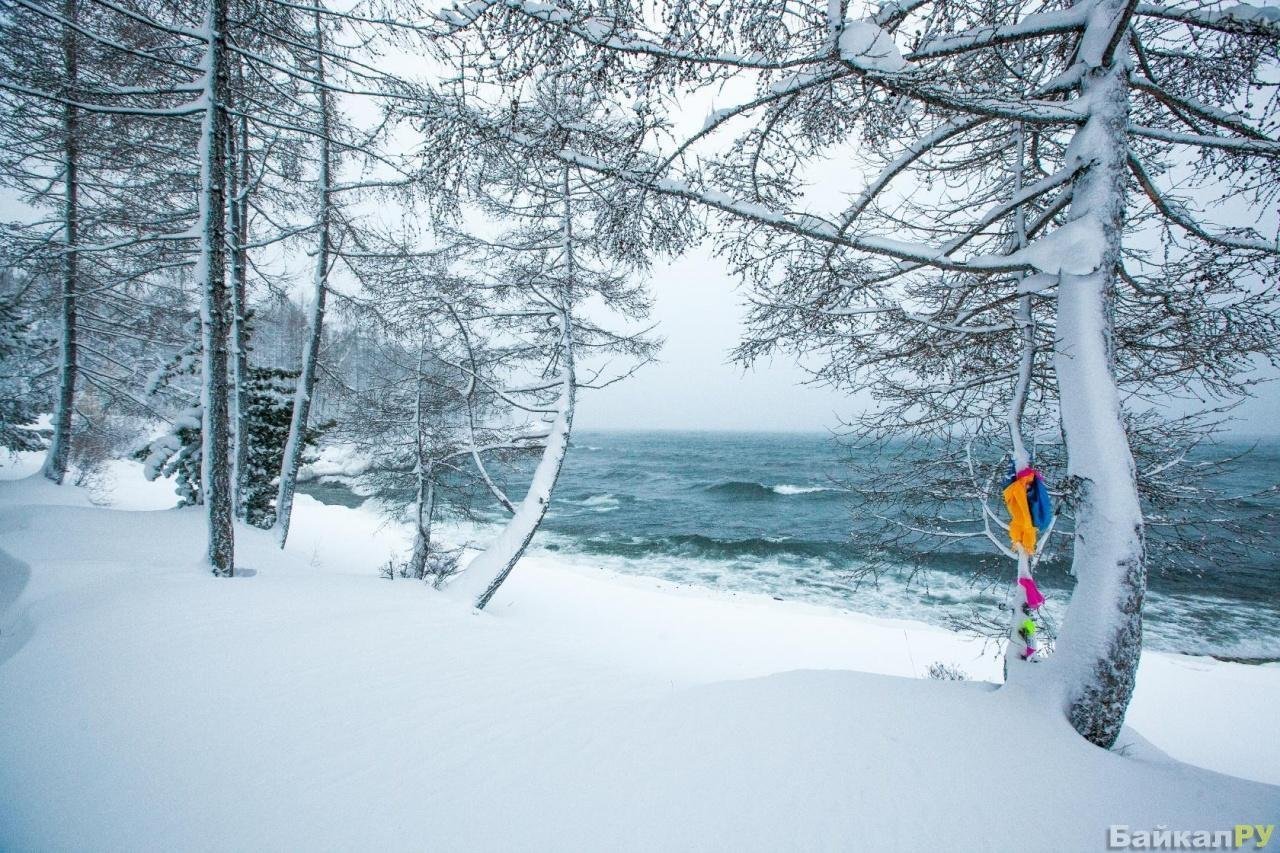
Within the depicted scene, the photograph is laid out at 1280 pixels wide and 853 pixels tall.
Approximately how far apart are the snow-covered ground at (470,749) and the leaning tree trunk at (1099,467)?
0.98 ft

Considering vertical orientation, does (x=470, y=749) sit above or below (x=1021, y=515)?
below

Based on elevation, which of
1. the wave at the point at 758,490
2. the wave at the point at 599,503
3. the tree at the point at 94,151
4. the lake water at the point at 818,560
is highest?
the tree at the point at 94,151

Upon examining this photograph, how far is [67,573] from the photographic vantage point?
3773mm

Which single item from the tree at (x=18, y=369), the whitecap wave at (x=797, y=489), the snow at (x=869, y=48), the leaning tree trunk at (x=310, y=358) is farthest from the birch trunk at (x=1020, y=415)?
the whitecap wave at (x=797, y=489)

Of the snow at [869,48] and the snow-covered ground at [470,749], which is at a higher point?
the snow at [869,48]

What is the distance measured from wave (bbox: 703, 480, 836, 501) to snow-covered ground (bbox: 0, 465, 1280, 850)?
2538 cm

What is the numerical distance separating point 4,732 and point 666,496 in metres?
25.9

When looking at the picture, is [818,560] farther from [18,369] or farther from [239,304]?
[18,369]

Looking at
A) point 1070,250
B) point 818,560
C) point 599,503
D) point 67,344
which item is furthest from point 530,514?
point 599,503

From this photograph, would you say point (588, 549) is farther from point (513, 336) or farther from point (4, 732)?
point (4, 732)

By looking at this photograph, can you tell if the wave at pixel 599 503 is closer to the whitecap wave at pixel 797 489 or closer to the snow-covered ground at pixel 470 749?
the whitecap wave at pixel 797 489

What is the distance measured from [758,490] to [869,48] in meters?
28.6

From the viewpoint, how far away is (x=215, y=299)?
3.99 m

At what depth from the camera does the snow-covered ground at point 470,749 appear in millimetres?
1546
